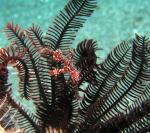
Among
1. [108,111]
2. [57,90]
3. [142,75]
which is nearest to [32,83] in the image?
[57,90]

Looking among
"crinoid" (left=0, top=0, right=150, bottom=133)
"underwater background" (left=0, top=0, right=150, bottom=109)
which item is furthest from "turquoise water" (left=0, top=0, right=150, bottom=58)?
"crinoid" (left=0, top=0, right=150, bottom=133)

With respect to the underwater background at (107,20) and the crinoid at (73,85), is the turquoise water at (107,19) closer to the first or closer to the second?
the underwater background at (107,20)

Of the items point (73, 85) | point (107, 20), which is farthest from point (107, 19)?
point (73, 85)

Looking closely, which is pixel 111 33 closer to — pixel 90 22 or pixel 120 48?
pixel 90 22

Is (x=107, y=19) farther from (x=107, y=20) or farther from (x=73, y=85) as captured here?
(x=73, y=85)

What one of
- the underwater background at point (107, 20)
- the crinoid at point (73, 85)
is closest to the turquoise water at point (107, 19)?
the underwater background at point (107, 20)

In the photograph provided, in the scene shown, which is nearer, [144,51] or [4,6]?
[144,51]
